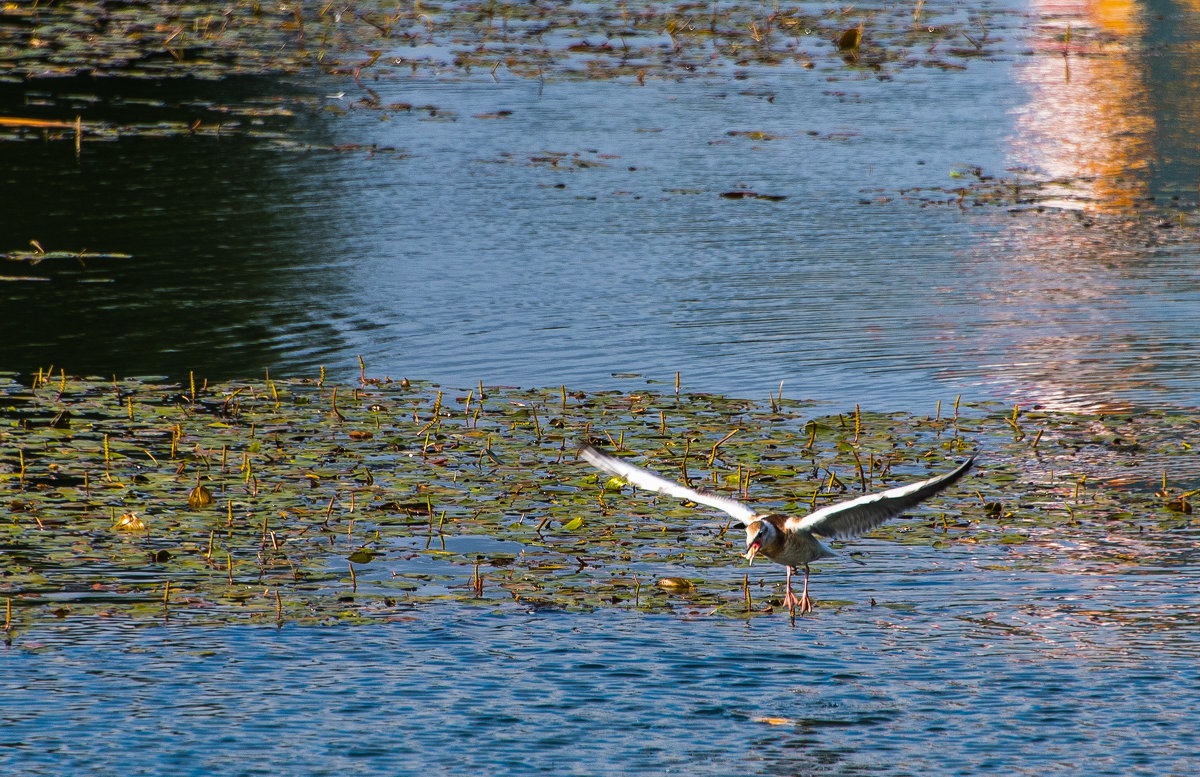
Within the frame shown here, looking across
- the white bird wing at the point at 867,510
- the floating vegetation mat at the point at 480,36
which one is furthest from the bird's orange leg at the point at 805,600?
the floating vegetation mat at the point at 480,36

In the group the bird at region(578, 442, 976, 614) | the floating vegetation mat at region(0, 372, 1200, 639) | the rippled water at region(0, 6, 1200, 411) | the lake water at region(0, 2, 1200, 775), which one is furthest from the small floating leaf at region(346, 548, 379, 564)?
the rippled water at region(0, 6, 1200, 411)

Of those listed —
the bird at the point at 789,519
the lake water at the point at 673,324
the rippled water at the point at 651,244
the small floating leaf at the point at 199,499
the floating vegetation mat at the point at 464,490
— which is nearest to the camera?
the lake water at the point at 673,324

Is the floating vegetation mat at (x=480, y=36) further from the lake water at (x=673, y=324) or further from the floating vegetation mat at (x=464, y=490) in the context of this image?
the floating vegetation mat at (x=464, y=490)

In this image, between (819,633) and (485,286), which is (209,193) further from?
(819,633)

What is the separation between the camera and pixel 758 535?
20.1ft

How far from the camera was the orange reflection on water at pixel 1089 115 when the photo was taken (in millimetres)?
15680

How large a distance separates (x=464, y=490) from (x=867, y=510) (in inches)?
97.2

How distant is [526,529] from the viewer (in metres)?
7.42

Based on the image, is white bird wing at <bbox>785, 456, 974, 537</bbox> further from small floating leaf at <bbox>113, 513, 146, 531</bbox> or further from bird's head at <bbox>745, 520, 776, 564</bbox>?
small floating leaf at <bbox>113, 513, 146, 531</bbox>

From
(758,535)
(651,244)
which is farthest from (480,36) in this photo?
(758,535)

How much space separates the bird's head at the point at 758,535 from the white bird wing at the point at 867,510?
9cm

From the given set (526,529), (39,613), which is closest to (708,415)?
(526,529)

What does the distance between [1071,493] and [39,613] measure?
188 inches

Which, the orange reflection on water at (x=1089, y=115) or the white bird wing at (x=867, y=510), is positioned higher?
the orange reflection on water at (x=1089, y=115)
